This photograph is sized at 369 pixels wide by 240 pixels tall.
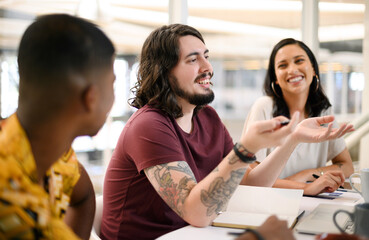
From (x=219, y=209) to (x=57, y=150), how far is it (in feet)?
2.03

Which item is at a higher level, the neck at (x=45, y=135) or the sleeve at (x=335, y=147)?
the neck at (x=45, y=135)

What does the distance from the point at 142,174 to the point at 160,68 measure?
0.45 meters

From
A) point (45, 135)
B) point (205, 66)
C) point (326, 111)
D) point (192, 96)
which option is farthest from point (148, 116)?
point (326, 111)

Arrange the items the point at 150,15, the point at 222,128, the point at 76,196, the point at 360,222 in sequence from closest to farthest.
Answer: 1. the point at 360,222
2. the point at 76,196
3. the point at 222,128
4. the point at 150,15

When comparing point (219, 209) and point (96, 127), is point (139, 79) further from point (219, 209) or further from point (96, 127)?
point (96, 127)

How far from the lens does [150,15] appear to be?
3.98 metres

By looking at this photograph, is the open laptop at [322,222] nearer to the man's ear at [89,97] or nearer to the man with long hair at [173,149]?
the man with long hair at [173,149]

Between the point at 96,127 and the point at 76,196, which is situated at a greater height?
the point at 96,127

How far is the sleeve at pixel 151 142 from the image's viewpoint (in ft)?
4.82

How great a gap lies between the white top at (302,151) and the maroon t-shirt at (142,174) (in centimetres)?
70

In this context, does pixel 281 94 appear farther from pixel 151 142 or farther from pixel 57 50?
pixel 57 50

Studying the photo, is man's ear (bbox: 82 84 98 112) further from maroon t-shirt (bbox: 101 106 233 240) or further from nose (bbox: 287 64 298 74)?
nose (bbox: 287 64 298 74)

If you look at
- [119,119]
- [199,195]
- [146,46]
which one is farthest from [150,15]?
[199,195]

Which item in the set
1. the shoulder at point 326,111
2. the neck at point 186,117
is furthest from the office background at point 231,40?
the neck at point 186,117
